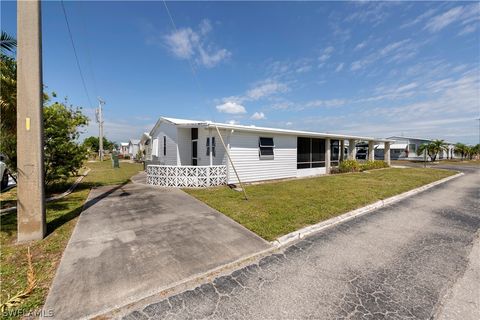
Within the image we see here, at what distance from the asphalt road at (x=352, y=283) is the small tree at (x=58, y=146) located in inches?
378

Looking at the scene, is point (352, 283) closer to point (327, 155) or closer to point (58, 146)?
point (58, 146)

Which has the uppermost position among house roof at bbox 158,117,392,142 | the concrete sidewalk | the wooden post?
house roof at bbox 158,117,392,142

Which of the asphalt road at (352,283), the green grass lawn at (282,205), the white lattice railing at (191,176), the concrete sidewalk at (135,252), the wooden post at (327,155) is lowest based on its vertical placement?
the asphalt road at (352,283)

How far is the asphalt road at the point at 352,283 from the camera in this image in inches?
102

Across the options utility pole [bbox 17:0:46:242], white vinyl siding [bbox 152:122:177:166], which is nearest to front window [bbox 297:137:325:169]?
white vinyl siding [bbox 152:122:177:166]

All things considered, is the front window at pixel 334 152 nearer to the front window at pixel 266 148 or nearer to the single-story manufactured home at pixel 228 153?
the single-story manufactured home at pixel 228 153

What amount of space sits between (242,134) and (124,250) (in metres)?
8.42

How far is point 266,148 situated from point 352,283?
981 cm

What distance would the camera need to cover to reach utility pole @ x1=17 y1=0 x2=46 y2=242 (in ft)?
14.0

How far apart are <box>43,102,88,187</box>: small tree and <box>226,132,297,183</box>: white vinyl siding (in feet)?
24.3

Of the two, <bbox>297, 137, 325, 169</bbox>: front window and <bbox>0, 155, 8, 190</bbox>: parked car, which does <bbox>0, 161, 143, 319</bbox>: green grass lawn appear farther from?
<bbox>297, 137, 325, 169</bbox>: front window

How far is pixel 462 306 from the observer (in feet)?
8.79

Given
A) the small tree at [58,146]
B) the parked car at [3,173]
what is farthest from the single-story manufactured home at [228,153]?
the parked car at [3,173]

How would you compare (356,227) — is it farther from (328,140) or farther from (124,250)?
(328,140)
